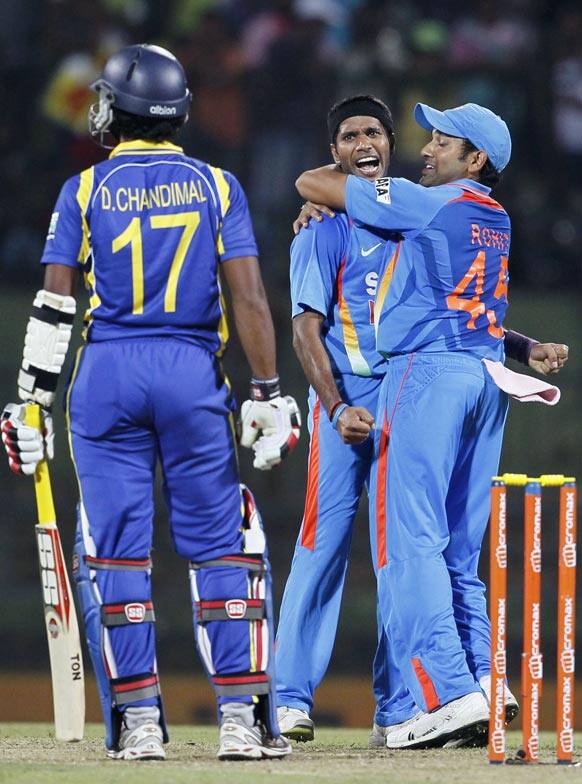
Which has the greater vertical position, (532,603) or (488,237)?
(488,237)

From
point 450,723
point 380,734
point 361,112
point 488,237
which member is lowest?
point 380,734

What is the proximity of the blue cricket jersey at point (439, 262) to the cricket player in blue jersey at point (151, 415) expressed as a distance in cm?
63

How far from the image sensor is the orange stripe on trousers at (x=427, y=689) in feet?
13.5

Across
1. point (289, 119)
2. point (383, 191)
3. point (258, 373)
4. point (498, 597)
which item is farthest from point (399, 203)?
point (289, 119)

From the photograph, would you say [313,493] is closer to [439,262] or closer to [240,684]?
[439,262]

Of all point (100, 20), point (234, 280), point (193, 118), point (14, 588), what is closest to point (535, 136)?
point (193, 118)

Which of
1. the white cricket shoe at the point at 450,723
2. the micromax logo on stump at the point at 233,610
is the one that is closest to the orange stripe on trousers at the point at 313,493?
the white cricket shoe at the point at 450,723

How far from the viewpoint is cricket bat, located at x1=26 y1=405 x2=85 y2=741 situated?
152 inches

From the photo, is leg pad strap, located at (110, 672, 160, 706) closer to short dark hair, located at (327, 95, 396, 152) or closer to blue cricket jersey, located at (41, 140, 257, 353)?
blue cricket jersey, located at (41, 140, 257, 353)

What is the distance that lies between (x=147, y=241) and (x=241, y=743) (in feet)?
4.12

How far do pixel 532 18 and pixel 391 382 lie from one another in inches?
276

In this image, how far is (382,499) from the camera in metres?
4.30

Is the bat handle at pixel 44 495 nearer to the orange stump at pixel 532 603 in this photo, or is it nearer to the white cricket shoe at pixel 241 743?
the white cricket shoe at pixel 241 743

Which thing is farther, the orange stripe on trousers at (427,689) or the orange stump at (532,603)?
the orange stripe on trousers at (427,689)
